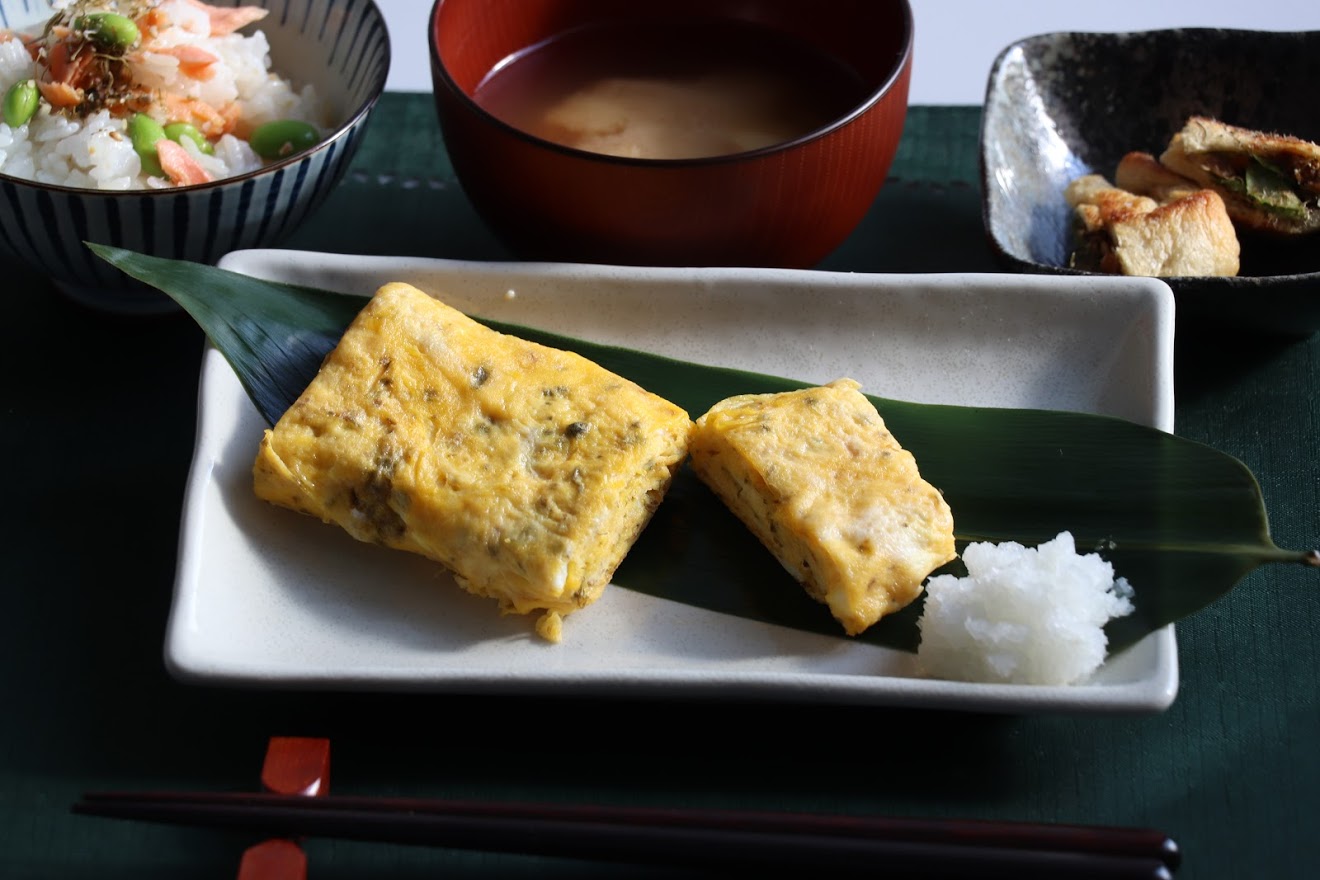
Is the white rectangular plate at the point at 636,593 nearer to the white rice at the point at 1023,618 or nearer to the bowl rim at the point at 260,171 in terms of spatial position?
the white rice at the point at 1023,618

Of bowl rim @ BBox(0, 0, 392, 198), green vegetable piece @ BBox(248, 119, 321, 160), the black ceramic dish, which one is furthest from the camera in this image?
the black ceramic dish

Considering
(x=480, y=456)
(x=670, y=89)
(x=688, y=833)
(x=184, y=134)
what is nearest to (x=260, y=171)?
(x=184, y=134)

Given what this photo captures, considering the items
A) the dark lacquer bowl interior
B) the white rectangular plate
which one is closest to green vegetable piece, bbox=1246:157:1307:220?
the white rectangular plate

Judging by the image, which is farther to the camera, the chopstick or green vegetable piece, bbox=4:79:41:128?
green vegetable piece, bbox=4:79:41:128

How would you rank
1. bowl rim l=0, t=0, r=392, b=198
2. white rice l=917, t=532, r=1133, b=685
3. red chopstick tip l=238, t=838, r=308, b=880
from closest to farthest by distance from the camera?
red chopstick tip l=238, t=838, r=308, b=880
white rice l=917, t=532, r=1133, b=685
bowl rim l=0, t=0, r=392, b=198

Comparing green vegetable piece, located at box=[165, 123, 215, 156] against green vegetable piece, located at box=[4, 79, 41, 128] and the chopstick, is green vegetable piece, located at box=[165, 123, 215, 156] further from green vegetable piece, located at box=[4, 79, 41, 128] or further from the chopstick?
the chopstick

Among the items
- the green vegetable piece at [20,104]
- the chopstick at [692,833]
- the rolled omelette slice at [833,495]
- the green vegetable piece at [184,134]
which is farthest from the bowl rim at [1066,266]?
the green vegetable piece at [20,104]

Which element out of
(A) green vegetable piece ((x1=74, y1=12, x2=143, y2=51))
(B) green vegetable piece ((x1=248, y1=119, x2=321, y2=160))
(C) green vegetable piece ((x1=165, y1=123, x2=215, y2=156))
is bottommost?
(B) green vegetable piece ((x1=248, y1=119, x2=321, y2=160))
